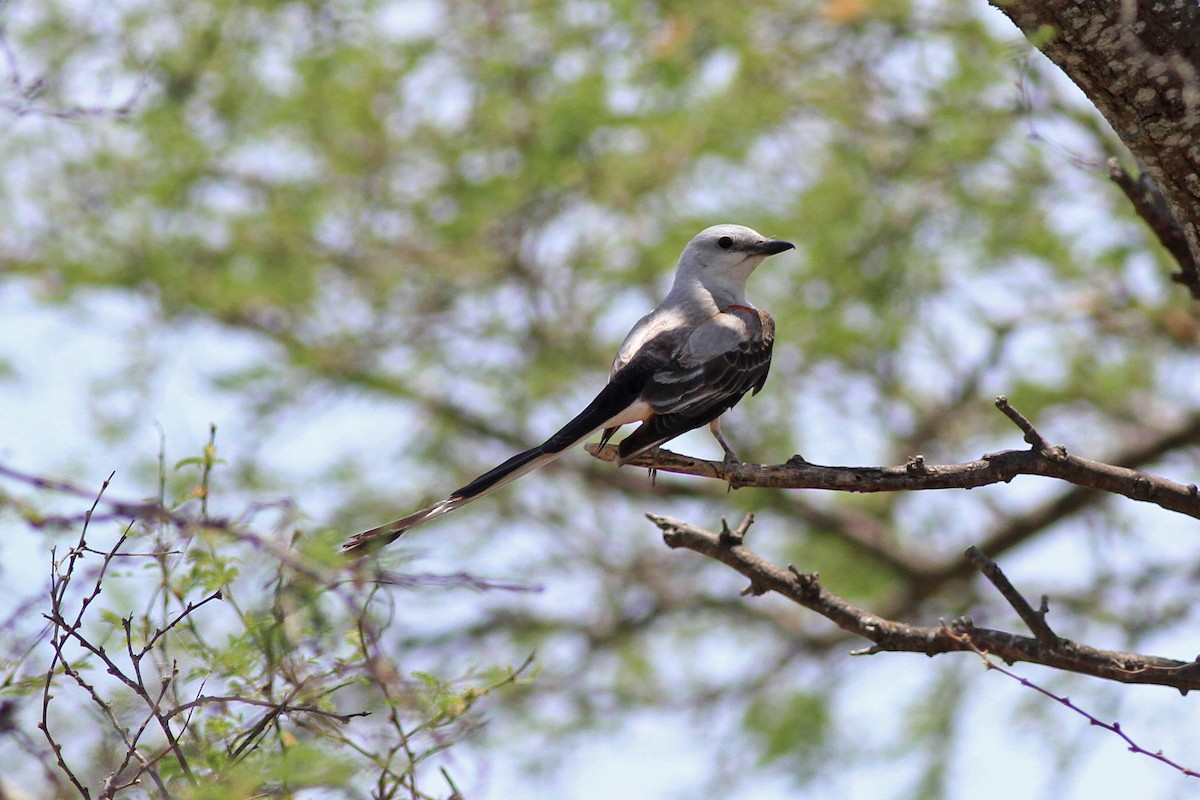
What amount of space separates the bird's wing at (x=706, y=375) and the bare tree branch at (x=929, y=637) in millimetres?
702

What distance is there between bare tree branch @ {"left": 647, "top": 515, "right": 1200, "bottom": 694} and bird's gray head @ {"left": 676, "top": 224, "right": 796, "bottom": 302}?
236cm

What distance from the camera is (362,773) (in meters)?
2.86

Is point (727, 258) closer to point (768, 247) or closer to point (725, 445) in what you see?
point (768, 247)

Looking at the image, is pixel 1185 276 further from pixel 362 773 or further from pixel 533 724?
pixel 533 724

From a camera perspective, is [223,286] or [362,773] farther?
[223,286]

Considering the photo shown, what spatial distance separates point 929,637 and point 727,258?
9.36 feet

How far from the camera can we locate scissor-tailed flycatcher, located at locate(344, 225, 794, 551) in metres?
4.30

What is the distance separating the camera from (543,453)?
4.24 metres

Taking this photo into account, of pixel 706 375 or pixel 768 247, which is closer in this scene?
pixel 706 375

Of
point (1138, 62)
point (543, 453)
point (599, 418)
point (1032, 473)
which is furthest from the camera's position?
point (599, 418)

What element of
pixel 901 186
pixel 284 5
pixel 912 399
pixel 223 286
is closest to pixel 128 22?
pixel 284 5

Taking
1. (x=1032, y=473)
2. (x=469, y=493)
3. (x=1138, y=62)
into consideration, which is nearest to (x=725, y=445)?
(x=469, y=493)

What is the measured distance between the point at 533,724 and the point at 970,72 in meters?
6.21

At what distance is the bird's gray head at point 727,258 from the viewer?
5.94 meters
